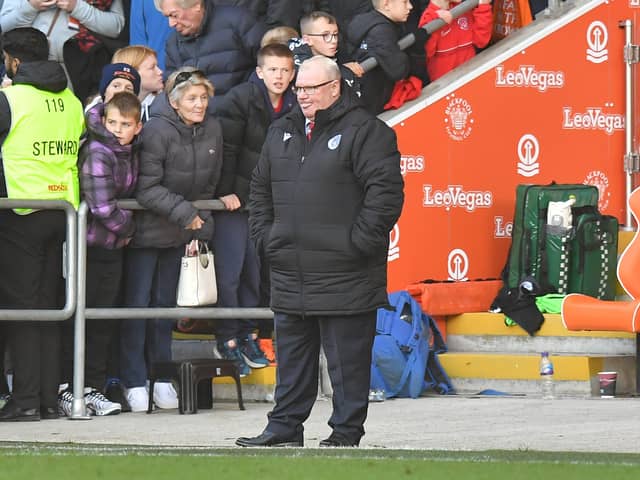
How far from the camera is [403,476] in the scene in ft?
22.9

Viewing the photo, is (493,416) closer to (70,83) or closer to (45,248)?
(45,248)

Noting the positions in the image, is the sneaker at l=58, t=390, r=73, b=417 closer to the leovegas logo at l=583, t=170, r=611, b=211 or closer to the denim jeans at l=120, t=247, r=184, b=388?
the denim jeans at l=120, t=247, r=184, b=388

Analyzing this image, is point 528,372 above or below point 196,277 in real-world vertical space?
below

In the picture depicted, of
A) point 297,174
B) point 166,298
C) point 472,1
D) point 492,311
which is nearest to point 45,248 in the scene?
point 166,298

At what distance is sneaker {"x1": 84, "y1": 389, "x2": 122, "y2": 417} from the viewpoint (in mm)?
10711

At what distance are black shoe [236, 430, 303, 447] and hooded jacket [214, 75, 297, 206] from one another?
254cm

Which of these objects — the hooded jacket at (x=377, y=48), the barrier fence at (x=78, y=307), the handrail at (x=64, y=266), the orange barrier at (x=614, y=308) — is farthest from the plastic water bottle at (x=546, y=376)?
the handrail at (x=64, y=266)

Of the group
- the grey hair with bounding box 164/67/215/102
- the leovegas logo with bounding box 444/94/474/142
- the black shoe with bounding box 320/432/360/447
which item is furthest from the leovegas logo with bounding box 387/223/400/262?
the black shoe with bounding box 320/432/360/447

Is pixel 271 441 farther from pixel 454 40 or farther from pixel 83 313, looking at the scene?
pixel 454 40

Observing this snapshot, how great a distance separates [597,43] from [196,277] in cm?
468

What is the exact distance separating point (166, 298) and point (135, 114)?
1.22m

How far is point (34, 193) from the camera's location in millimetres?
10492

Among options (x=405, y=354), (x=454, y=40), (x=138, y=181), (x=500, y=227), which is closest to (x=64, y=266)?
(x=138, y=181)

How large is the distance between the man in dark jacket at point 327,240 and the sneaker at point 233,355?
8.20ft
